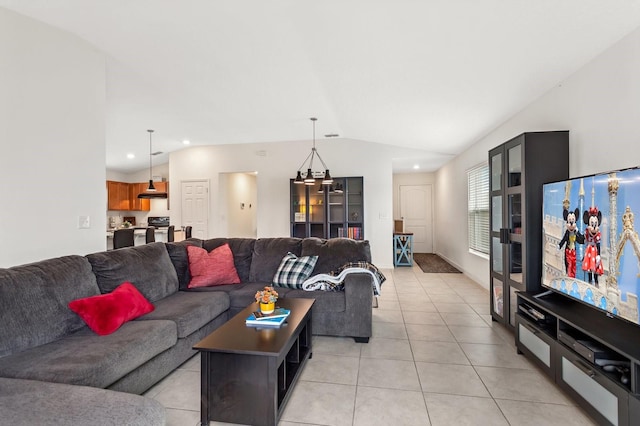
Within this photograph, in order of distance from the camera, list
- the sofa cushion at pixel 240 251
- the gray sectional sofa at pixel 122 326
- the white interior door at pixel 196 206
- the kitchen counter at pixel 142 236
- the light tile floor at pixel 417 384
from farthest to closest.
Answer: the white interior door at pixel 196 206, the kitchen counter at pixel 142 236, the sofa cushion at pixel 240 251, the light tile floor at pixel 417 384, the gray sectional sofa at pixel 122 326

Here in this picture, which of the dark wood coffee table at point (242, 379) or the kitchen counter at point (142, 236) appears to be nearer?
the dark wood coffee table at point (242, 379)

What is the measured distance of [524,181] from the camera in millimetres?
2639

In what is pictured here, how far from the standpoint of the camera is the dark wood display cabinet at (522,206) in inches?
103

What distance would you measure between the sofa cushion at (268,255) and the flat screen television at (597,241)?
97.9 inches

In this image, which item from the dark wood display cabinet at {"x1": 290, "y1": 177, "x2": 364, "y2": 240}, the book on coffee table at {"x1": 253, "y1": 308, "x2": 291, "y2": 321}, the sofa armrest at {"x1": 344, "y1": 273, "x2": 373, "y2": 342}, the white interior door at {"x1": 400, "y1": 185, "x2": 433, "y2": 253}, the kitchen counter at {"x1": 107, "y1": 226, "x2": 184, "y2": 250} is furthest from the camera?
the white interior door at {"x1": 400, "y1": 185, "x2": 433, "y2": 253}

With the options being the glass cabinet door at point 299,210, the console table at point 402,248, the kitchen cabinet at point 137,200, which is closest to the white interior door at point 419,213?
the console table at point 402,248

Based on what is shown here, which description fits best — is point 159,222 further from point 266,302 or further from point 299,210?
point 266,302

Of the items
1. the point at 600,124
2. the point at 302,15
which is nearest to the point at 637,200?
the point at 600,124

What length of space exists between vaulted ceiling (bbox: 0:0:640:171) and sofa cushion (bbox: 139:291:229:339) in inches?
96.0

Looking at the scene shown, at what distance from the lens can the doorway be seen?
7.32 meters

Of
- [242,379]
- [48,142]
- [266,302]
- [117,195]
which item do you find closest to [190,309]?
[266,302]

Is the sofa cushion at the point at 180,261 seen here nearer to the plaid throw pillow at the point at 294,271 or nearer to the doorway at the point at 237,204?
the plaid throw pillow at the point at 294,271

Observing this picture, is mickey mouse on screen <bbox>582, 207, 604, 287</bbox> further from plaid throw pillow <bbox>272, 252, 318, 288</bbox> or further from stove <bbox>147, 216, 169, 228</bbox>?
stove <bbox>147, 216, 169, 228</bbox>

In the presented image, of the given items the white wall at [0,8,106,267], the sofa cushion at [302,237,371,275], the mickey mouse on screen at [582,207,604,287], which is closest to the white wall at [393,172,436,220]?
the sofa cushion at [302,237,371,275]
